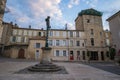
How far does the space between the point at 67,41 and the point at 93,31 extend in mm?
8405

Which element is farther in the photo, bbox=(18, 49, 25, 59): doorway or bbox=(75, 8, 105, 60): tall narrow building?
bbox=(75, 8, 105, 60): tall narrow building

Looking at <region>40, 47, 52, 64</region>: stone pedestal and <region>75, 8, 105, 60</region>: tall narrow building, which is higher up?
<region>75, 8, 105, 60</region>: tall narrow building

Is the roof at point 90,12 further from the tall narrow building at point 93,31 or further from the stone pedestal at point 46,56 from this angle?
the stone pedestal at point 46,56

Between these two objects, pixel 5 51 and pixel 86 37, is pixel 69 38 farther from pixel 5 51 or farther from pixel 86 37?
pixel 5 51

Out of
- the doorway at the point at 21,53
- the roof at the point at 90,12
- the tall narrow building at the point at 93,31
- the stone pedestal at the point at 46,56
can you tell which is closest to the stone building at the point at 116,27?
the stone pedestal at the point at 46,56

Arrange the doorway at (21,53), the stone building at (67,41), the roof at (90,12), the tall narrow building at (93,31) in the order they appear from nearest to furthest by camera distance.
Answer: the doorway at (21,53) → the stone building at (67,41) → the tall narrow building at (93,31) → the roof at (90,12)

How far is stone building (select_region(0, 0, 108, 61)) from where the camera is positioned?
29.1 m

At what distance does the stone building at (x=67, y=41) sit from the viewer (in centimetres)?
2909

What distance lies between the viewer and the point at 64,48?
30.7 m

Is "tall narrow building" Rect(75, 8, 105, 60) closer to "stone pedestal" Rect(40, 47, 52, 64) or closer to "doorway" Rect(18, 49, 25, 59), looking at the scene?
"doorway" Rect(18, 49, 25, 59)

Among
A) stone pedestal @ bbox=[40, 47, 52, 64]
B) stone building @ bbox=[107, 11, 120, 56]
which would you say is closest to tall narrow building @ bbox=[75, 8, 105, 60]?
stone building @ bbox=[107, 11, 120, 56]

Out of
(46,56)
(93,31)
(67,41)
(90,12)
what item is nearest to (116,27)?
(46,56)

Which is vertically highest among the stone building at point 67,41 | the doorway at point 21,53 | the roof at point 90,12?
the roof at point 90,12

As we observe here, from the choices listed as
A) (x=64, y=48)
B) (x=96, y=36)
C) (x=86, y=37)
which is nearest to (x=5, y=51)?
(x=64, y=48)
